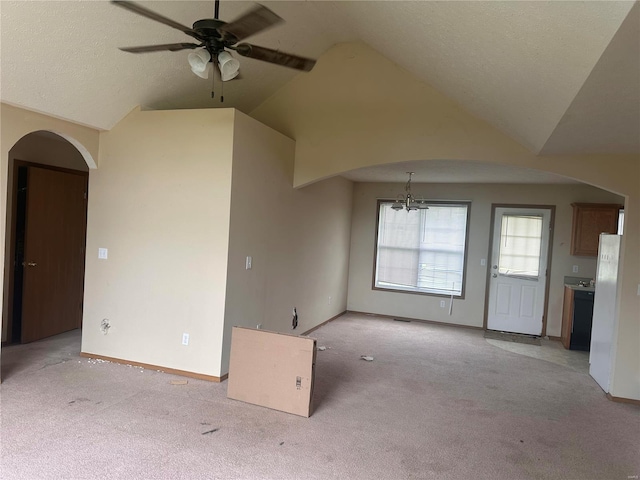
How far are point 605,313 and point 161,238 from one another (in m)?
4.45

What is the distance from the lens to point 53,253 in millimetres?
5074

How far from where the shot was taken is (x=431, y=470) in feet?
8.72

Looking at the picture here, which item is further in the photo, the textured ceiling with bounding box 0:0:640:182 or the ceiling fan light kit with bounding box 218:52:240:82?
the ceiling fan light kit with bounding box 218:52:240:82

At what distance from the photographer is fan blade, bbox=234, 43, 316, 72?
8.03ft

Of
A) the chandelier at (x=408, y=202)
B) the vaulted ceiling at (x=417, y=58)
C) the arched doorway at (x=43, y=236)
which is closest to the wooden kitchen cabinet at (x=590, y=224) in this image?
the chandelier at (x=408, y=202)

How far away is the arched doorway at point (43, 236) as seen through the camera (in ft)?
15.5

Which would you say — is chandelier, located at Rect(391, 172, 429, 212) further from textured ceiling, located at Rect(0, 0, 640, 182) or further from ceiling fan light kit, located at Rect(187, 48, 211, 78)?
ceiling fan light kit, located at Rect(187, 48, 211, 78)

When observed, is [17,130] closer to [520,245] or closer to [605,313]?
[605,313]

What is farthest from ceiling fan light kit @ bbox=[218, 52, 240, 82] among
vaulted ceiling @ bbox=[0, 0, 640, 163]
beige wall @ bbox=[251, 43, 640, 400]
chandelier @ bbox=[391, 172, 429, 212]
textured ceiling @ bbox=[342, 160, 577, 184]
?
chandelier @ bbox=[391, 172, 429, 212]

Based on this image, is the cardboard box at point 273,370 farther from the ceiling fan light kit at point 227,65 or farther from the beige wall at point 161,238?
the ceiling fan light kit at point 227,65

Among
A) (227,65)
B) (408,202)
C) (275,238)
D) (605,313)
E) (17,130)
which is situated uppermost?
(227,65)

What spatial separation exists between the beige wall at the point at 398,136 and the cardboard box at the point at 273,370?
2.19 m

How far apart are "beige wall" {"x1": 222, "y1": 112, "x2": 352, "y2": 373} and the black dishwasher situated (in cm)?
340

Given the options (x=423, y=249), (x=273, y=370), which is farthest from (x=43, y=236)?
(x=423, y=249)
